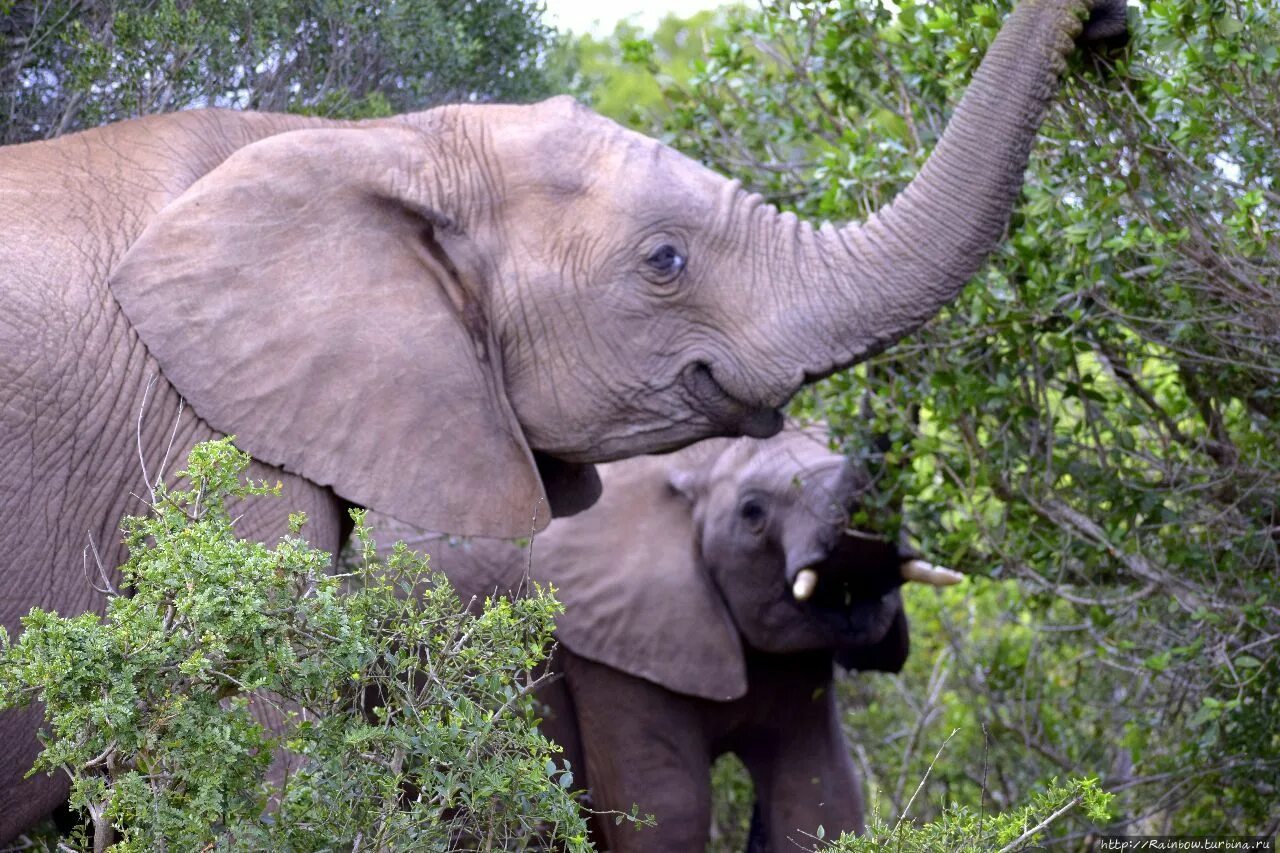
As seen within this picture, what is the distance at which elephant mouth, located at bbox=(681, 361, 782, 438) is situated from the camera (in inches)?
143

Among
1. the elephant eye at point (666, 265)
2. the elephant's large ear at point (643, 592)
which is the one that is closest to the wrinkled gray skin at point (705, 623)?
the elephant's large ear at point (643, 592)

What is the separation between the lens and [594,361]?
362cm

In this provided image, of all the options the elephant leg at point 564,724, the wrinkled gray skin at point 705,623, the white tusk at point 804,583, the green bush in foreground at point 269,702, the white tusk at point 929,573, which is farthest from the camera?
the elephant leg at point 564,724

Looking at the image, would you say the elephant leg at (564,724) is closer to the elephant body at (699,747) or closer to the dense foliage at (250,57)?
the elephant body at (699,747)

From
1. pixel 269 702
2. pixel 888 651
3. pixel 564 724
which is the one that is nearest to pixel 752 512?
pixel 888 651

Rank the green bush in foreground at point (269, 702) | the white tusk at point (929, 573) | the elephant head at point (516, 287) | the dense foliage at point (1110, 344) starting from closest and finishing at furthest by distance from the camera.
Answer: the green bush in foreground at point (269, 702)
the elephant head at point (516, 287)
the dense foliage at point (1110, 344)
the white tusk at point (929, 573)

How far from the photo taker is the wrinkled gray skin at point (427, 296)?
10.8 ft

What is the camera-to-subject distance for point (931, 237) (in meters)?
3.57

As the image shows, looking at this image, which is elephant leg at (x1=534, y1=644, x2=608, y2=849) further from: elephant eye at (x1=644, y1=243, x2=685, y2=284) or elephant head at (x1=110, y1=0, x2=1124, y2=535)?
elephant eye at (x1=644, y1=243, x2=685, y2=284)

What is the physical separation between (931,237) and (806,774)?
2243mm

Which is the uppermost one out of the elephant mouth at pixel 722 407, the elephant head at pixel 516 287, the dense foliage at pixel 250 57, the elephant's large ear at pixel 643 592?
the dense foliage at pixel 250 57

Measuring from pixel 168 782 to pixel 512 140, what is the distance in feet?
5.89

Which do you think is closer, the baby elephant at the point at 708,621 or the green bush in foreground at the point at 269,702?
the green bush in foreground at the point at 269,702

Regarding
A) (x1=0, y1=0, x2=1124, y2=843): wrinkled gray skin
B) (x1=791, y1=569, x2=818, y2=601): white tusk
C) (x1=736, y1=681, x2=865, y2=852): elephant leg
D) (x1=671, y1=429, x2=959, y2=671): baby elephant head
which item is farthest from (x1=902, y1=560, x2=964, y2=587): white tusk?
(x1=0, y1=0, x2=1124, y2=843): wrinkled gray skin
